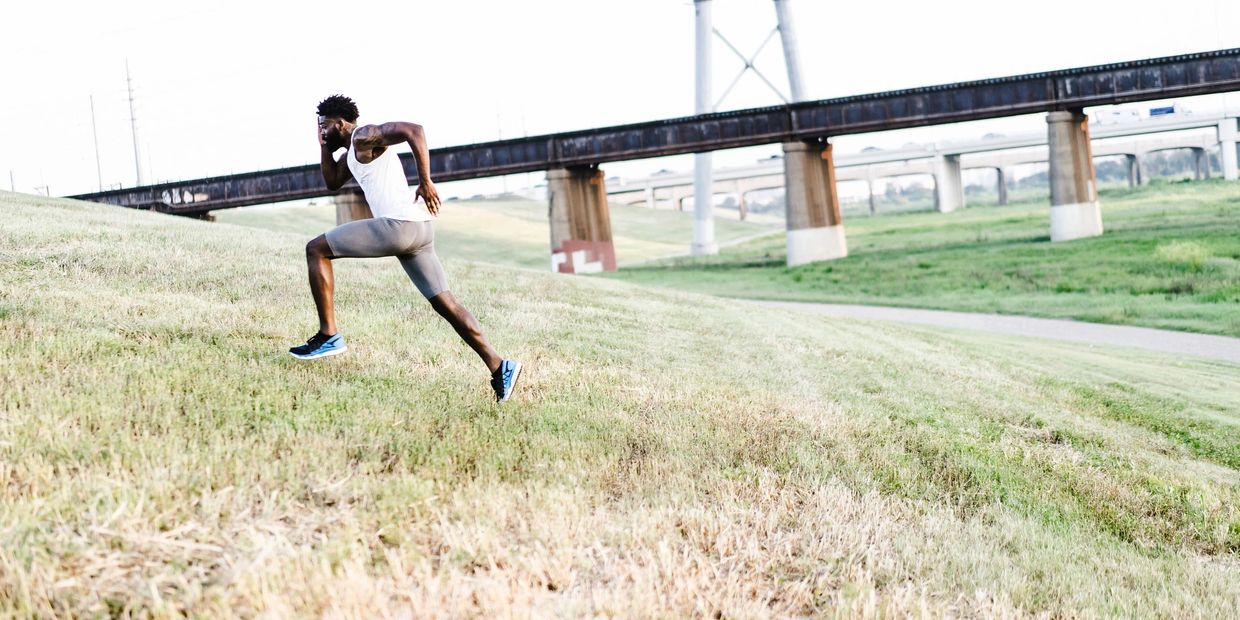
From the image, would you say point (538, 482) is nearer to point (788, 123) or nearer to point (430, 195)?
point (430, 195)

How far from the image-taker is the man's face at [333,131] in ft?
26.2

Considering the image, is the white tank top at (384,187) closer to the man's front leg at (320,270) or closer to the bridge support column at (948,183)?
the man's front leg at (320,270)

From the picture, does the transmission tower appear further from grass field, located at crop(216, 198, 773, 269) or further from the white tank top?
the white tank top

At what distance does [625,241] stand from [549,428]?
11183 centimetres

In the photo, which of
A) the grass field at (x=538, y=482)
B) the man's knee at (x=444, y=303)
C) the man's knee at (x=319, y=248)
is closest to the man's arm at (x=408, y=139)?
the man's knee at (x=444, y=303)

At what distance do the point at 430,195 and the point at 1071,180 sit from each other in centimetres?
4880

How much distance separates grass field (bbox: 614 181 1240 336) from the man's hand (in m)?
25.9

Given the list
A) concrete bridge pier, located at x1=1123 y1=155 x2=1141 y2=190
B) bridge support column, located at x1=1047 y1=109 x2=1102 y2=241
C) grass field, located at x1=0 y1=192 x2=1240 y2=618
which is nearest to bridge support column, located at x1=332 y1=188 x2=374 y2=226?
bridge support column, located at x1=1047 y1=109 x2=1102 y2=241

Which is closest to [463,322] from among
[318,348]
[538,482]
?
[318,348]

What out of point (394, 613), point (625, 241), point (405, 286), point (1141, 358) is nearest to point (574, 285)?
point (405, 286)

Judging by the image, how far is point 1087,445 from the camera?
34.6 feet

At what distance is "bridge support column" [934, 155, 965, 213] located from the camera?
11919 centimetres

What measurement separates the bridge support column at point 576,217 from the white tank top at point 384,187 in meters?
50.9

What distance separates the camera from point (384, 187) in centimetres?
785
